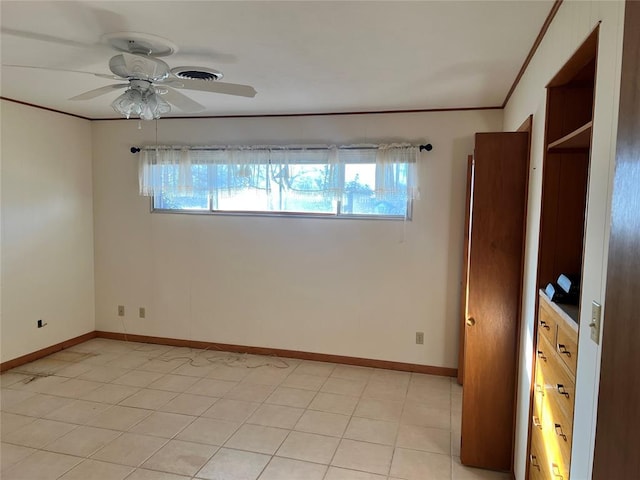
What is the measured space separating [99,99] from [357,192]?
7.64ft

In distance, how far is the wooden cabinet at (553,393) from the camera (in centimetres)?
148

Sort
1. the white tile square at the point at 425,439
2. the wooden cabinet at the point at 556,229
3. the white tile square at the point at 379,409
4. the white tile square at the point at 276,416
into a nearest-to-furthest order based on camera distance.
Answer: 1. the wooden cabinet at the point at 556,229
2. the white tile square at the point at 425,439
3. the white tile square at the point at 276,416
4. the white tile square at the point at 379,409

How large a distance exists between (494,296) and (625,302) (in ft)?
5.52

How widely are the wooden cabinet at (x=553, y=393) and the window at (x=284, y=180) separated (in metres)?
2.14

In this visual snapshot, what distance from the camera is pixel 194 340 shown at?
4.56 m

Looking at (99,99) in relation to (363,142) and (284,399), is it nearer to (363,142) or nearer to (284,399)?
(363,142)

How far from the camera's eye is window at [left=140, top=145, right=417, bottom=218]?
388 cm

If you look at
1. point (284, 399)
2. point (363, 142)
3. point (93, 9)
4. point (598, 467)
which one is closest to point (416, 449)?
point (284, 399)

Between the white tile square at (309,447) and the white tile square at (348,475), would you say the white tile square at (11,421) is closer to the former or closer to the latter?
the white tile square at (309,447)

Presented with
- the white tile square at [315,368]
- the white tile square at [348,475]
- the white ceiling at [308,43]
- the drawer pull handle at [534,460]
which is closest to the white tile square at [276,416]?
the white tile square at [348,475]

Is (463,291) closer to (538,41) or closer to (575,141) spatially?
(538,41)

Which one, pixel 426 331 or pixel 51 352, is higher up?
pixel 426 331

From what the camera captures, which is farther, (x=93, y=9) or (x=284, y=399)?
(x=284, y=399)

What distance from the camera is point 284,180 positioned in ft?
13.6
